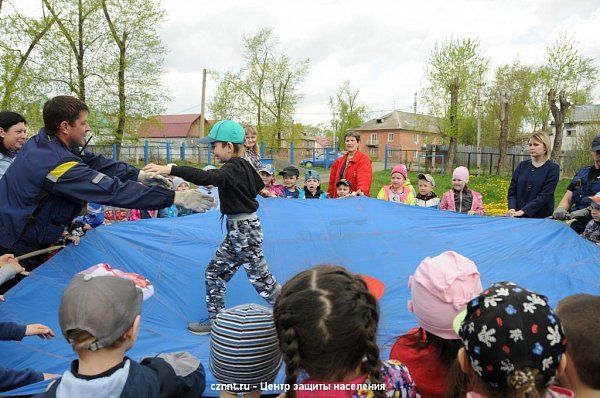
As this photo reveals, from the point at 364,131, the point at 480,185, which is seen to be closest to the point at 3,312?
the point at 480,185

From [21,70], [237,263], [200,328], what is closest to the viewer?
[200,328]

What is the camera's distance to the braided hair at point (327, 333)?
3.76ft

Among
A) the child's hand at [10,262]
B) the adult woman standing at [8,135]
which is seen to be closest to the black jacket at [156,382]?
the child's hand at [10,262]

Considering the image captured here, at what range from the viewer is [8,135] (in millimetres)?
3273

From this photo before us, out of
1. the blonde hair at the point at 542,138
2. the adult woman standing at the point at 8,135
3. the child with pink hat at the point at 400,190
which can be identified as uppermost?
the blonde hair at the point at 542,138

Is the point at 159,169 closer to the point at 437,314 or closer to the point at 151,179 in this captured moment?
the point at 151,179

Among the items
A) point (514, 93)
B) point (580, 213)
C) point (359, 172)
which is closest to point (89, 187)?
point (359, 172)

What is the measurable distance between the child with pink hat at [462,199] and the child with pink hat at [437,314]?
3.57 m

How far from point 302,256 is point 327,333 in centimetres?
264

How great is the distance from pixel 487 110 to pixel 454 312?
96.9 feet

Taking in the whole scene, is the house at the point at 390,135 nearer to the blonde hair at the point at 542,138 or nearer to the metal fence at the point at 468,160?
the metal fence at the point at 468,160

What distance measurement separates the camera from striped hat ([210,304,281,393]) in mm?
1348

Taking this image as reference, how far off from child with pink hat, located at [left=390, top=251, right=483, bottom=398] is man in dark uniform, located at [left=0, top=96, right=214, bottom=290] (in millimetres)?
1502

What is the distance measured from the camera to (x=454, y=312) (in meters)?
1.48
